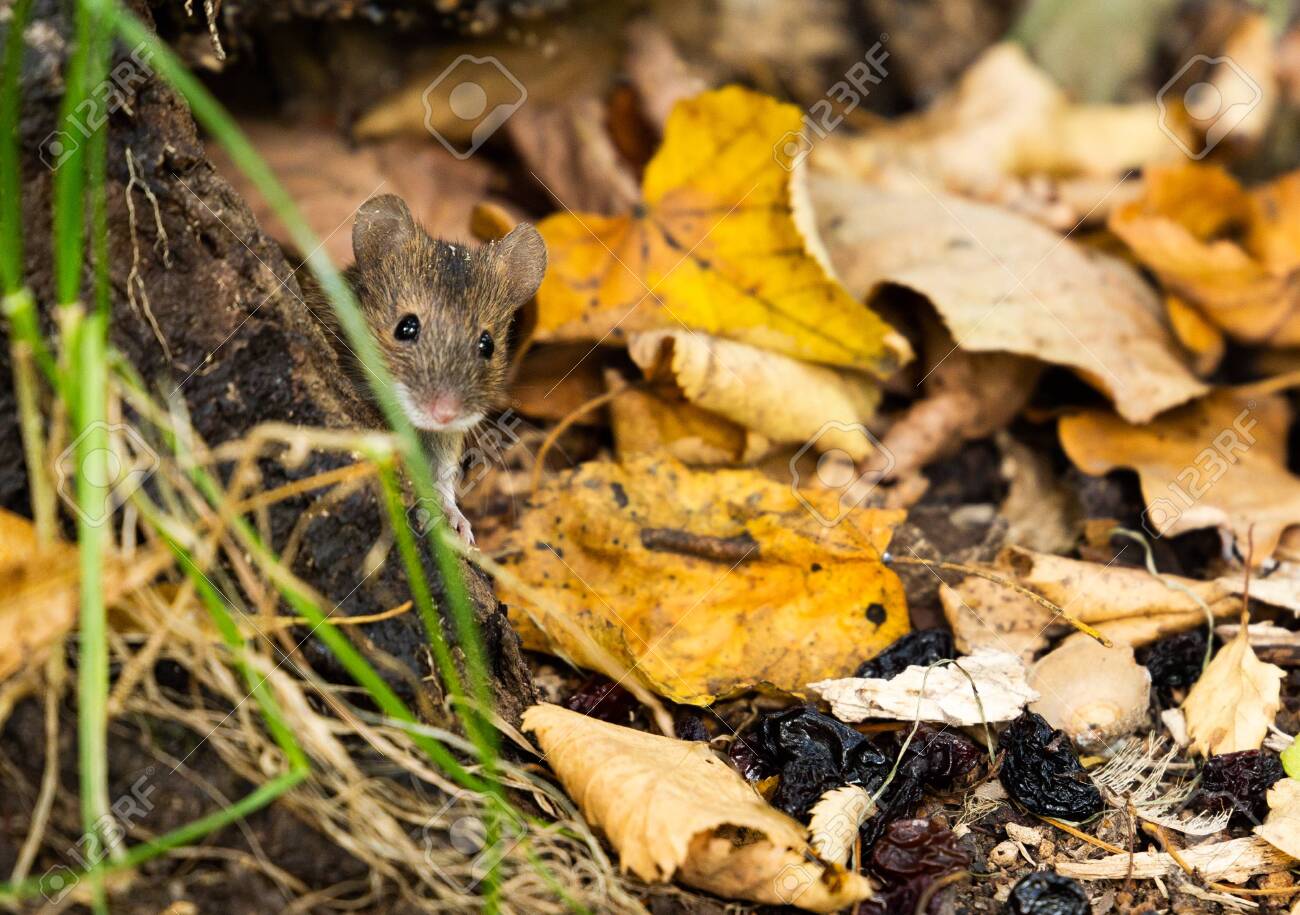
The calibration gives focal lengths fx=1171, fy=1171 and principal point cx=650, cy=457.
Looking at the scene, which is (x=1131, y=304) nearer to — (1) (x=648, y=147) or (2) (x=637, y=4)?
(1) (x=648, y=147)

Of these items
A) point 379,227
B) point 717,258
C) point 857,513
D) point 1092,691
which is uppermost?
point 379,227

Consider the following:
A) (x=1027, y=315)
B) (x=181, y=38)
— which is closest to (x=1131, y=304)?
(x=1027, y=315)

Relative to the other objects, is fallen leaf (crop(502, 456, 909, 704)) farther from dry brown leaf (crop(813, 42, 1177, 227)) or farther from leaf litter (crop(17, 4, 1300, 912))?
dry brown leaf (crop(813, 42, 1177, 227))

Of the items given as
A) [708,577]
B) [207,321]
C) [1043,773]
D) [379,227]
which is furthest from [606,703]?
[379,227]

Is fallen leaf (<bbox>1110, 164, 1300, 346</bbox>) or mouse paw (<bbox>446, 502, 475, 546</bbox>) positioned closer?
mouse paw (<bbox>446, 502, 475, 546</bbox>)

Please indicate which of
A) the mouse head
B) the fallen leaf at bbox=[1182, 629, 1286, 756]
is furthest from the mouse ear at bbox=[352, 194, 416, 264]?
the fallen leaf at bbox=[1182, 629, 1286, 756]

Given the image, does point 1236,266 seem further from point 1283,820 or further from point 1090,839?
point 1090,839
